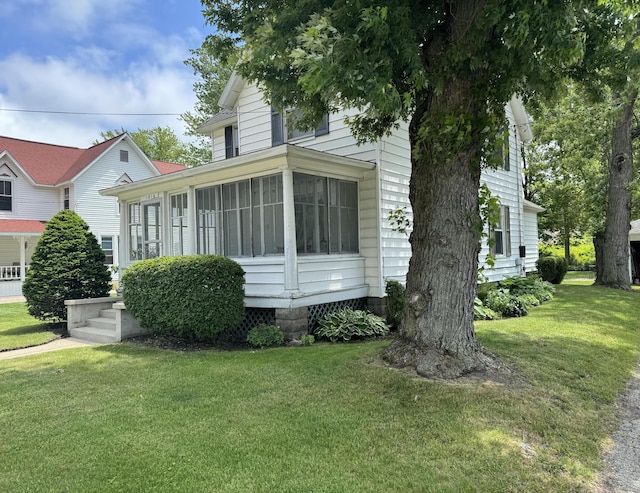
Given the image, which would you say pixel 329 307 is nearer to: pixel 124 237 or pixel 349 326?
pixel 349 326

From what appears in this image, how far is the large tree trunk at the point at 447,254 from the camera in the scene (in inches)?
207

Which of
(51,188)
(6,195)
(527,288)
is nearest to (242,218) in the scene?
(527,288)

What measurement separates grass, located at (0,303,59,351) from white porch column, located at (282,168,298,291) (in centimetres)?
505

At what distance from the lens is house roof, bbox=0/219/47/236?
1981 centimetres

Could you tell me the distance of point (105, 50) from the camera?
19562 millimetres

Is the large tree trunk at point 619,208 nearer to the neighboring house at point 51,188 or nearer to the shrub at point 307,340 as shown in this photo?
the shrub at point 307,340

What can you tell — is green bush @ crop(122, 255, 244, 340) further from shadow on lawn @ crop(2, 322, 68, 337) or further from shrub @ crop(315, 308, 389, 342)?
shadow on lawn @ crop(2, 322, 68, 337)

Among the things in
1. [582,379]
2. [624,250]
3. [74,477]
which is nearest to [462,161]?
[582,379]

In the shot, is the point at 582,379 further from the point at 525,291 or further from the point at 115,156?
the point at 115,156

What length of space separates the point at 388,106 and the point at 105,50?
19676 millimetres

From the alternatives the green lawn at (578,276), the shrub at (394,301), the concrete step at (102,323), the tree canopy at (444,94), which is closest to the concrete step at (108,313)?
the concrete step at (102,323)

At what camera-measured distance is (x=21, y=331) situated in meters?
9.93

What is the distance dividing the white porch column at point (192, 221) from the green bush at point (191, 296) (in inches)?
76.5

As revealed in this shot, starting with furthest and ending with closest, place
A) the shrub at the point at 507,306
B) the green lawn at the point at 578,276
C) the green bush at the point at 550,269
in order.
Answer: the green lawn at the point at 578,276
the green bush at the point at 550,269
the shrub at the point at 507,306
